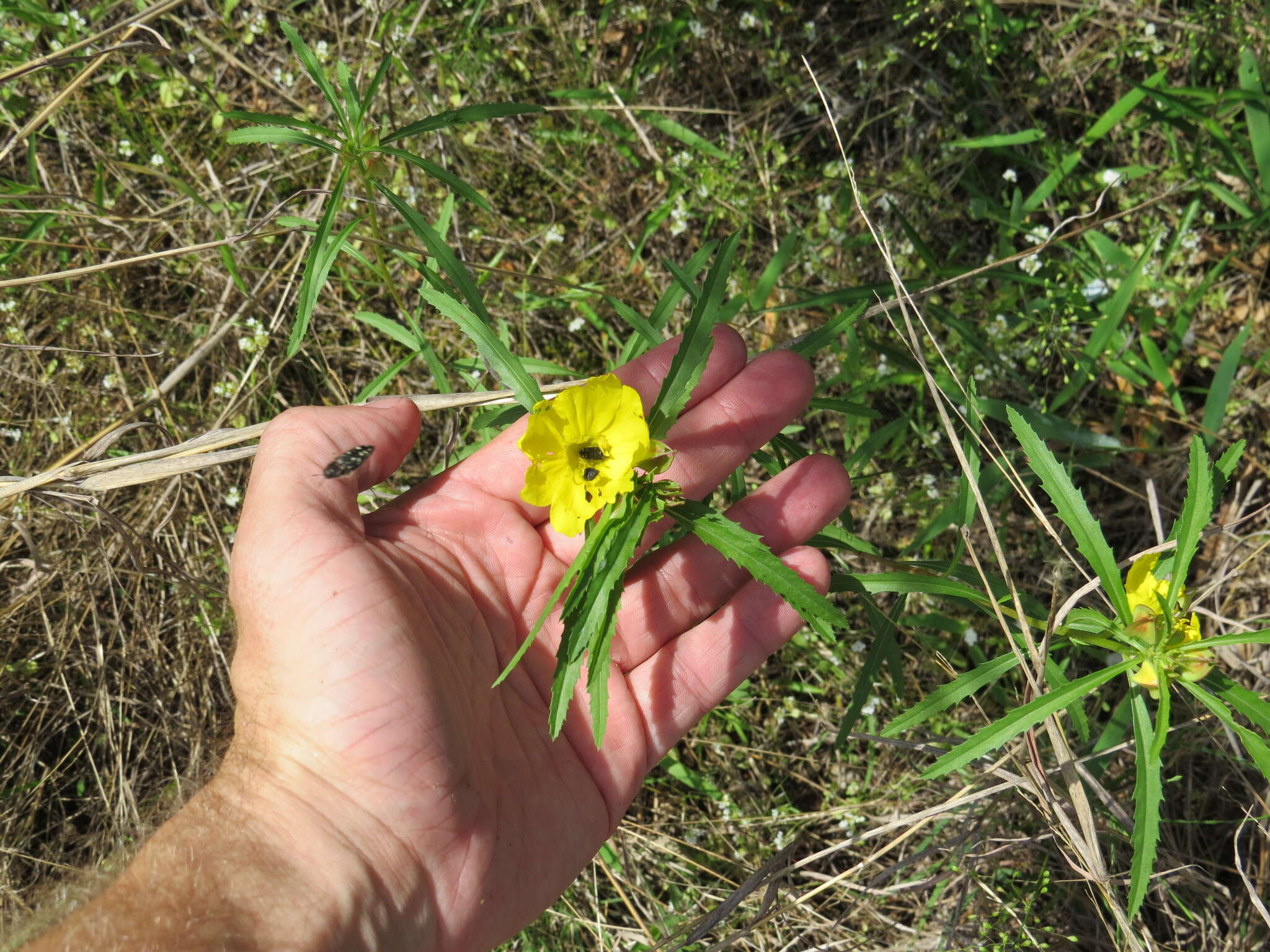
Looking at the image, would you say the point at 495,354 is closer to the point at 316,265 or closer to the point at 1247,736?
the point at 316,265

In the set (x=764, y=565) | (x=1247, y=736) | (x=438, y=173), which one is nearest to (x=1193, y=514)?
(x=1247, y=736)

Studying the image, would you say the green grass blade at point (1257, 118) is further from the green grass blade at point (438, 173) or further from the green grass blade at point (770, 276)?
the green grass blade at point (438, 173)

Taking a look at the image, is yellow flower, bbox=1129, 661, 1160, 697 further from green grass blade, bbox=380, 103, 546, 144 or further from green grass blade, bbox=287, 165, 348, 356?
green grass blade, bbox=287, 165, 348, 356

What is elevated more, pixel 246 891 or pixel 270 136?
pixel 270 136

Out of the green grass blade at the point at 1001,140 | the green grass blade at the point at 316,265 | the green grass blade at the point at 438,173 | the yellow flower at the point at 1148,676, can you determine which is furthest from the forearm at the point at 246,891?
the green grass blade at the point at 1001,140

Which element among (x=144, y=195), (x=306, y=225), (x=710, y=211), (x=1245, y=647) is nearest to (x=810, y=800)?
(x=1245, y=647)
